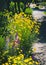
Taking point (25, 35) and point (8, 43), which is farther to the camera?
point (25, 35)

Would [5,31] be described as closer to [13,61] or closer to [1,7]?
[13,61]

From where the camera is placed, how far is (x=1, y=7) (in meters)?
20.9

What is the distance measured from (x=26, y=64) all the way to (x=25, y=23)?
19.5 ft

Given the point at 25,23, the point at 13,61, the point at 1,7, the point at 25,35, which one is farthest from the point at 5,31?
the point at 1,7

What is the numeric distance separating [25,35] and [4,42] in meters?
1.87

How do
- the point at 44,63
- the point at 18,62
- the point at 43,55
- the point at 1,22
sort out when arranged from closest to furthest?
1. the point at 18,62
2. the point at 44,63
3. the point at 43,55
4. the point at 1,22

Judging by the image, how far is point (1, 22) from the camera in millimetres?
13680

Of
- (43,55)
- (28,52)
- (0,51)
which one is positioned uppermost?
(0,51)

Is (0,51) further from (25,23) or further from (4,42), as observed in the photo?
(25,23)

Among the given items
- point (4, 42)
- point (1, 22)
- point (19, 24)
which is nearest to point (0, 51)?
point (4, 42)

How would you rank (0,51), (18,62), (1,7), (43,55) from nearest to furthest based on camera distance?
1. (18,62)
2. (0,51)
3. (43,55)
4. (1,7)

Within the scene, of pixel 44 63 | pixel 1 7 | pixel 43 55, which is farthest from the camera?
pixel 1 7

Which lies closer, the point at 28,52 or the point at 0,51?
the point at 0,51

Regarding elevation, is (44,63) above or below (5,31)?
below
